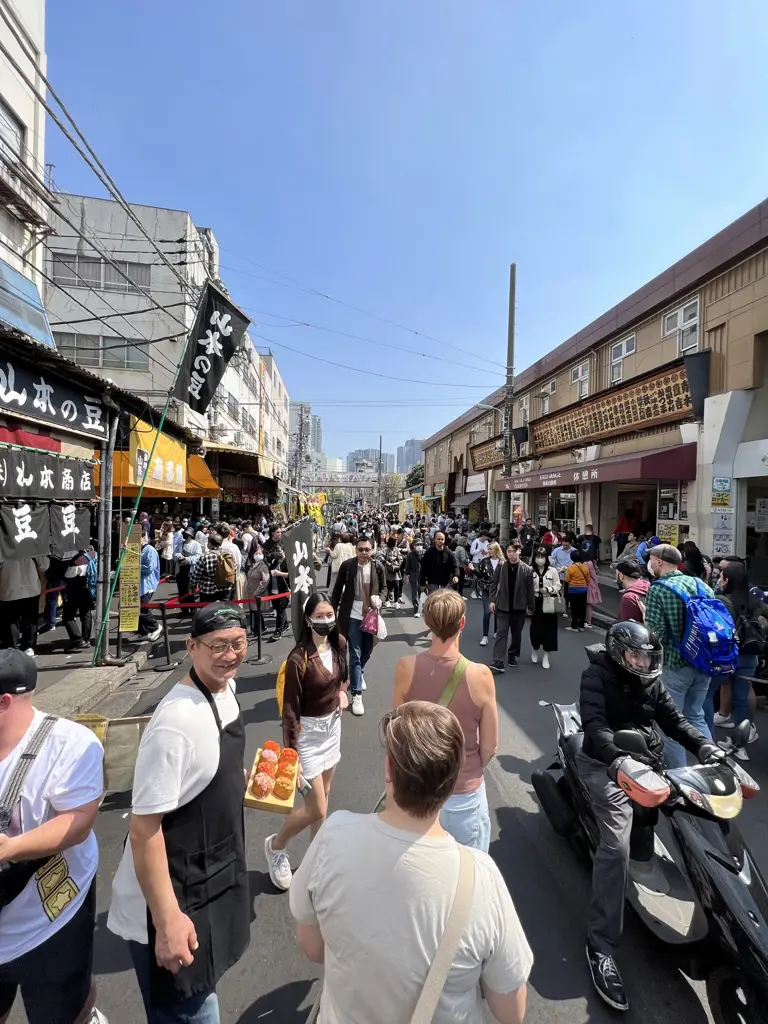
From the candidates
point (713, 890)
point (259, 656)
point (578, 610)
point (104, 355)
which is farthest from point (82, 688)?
point (104, 355)

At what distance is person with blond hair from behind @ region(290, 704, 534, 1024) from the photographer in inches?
44.2

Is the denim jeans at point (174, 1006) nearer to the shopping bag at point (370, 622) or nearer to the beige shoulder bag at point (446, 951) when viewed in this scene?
the beige shoulder bag at point (446, 951)

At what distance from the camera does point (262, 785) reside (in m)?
3.01

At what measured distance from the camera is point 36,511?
5.90 meters

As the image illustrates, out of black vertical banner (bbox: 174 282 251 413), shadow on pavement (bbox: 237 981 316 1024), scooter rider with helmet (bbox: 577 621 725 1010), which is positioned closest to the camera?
shadow on pavement (bbox: 237 981 316 1024)

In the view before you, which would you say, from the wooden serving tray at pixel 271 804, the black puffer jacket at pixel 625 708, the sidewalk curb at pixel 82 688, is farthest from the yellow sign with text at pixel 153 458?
the black puffer jacket at pixel 625 708

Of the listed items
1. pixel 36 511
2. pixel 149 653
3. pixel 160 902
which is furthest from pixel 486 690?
pixel 149 653

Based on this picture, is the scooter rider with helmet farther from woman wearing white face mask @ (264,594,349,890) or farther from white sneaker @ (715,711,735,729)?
white sneaker @ (715,711,735,729)

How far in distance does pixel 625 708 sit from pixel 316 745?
6.21 ft

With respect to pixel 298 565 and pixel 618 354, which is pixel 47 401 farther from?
pixel 618 354

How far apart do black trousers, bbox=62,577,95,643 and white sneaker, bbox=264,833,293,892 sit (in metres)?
6.53

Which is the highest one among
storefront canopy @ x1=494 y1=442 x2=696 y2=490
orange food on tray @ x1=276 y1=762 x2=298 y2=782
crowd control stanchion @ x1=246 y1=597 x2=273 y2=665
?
storefront canopy @ x1=494 y1=442 x2=696 y2=490

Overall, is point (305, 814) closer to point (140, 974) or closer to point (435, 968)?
point (140, 974)

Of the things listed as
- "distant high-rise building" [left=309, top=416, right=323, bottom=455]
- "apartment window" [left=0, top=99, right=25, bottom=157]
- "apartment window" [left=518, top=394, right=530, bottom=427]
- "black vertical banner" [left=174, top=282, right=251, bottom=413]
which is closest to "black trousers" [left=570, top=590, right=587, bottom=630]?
"black vertical banner" [left=174, top=282, right=251, bottom=413]
